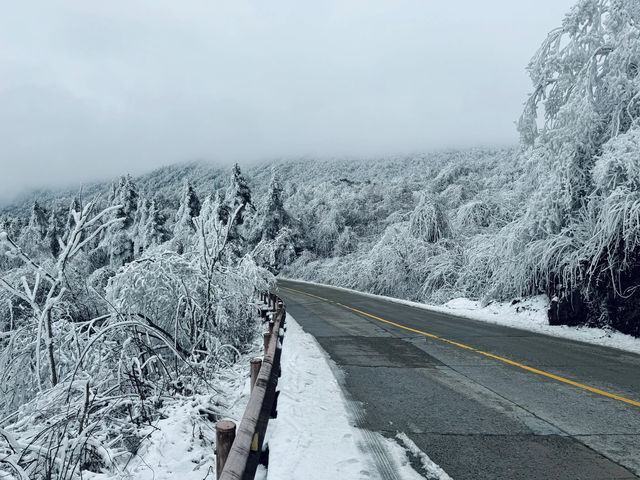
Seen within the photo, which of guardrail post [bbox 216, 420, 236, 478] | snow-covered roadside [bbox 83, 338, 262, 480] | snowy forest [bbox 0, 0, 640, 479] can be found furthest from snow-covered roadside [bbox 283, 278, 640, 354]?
guardrail post [bbox 216, 420, 236, 478]

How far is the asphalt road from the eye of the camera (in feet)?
13.2

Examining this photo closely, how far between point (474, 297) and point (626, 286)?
29.5 feet

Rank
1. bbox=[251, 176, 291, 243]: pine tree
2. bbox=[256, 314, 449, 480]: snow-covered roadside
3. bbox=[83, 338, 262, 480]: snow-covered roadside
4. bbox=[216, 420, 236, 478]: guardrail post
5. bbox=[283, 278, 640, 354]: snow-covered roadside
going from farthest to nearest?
bbox=[251, 176, 291, 243]: pine tree → bbox=[283, 278, 640, 354]: snow-covered roadside → bbox=[83, 338, 262, 480]: snow-covered roadside → bbox=[256, 314, 449, 480]: snow-covered roadside → bbox=[216, 420, 236, 478]: guardrail post

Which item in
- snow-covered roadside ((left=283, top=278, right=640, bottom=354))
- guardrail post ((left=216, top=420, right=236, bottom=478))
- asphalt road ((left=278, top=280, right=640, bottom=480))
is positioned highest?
guardrail post ((left=216, top=420, right=236, bottom=478))

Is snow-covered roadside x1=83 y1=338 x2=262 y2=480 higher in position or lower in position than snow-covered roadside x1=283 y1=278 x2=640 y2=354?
higher

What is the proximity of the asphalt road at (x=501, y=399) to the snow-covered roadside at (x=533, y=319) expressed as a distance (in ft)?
2.82

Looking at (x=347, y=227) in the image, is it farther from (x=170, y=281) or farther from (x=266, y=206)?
(x=170, y=281)

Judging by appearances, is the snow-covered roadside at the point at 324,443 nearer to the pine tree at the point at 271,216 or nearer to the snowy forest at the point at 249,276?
the snowy forest at the point at 249,276

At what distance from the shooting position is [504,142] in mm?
72875

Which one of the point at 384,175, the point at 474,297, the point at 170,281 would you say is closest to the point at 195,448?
the point at 170,281

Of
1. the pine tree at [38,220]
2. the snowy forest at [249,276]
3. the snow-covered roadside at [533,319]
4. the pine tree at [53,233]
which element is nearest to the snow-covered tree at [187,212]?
the snowy forest at [249,276]

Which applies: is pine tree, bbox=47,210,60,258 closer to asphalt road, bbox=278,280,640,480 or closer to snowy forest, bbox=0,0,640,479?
snowy forest, bbox=0,0,640,479

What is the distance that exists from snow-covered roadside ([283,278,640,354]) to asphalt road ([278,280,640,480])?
33.8 inches

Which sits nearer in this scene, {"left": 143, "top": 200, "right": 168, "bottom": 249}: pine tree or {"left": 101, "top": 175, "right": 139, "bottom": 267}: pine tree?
{"left": 143, "top": 200, "right": 168, "bottom": 249}: pine tree
